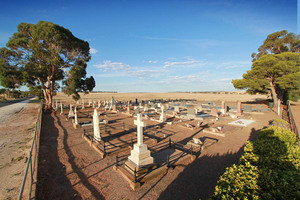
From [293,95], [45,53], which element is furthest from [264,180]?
[293,95]

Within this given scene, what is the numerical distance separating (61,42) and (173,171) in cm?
2416

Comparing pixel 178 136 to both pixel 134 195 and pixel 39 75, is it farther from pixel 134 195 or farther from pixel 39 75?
pixel 39 75

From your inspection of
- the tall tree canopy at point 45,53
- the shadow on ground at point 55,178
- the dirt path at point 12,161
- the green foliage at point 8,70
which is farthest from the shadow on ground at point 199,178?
the green foliage at point 8,70

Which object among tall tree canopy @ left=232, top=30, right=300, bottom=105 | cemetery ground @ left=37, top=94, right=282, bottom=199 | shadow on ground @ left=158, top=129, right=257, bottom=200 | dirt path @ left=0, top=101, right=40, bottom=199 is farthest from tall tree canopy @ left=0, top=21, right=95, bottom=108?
tall tree canopy @ left=232, top=30, right=300, bottom=105

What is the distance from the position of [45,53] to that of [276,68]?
126 ft

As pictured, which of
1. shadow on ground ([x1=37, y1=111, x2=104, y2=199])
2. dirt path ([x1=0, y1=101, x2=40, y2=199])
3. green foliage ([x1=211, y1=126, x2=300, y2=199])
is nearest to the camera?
green foliage ([x1=211, y1=126, x2=300, y2=199])

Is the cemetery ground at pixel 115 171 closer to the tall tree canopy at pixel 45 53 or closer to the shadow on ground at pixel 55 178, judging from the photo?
the shadow on ground at pixel 55 178

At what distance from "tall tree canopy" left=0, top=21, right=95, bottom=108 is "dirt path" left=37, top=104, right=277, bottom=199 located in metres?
17.9

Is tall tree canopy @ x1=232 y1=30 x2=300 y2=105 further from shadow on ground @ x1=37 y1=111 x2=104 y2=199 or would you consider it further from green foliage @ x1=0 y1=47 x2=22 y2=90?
green foliage @ x1=0 y1=47 x2=22 y2=90

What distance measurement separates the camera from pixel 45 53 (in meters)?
21.1

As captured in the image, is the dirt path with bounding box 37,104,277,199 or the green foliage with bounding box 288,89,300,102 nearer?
the dirt path with bounding box 37,104,277,199

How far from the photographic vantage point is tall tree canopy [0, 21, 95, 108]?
20561 millimetres

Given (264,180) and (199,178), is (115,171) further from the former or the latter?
(264,180)

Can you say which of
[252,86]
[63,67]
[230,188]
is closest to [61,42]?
[63,67]
